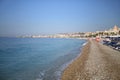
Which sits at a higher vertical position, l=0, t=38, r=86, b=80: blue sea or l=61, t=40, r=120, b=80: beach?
l=61, t=40, r=120, b=80: beach

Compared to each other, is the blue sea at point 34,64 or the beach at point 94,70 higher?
the beach at point 94,70

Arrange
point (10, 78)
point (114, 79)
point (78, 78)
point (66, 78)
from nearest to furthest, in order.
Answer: point (114, 79), point (78, 78), point (66, 78), point (10, 78)

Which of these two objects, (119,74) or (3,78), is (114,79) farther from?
(3,78)

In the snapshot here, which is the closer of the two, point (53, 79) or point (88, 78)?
point (88, 78)

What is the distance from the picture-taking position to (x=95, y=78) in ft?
48.3

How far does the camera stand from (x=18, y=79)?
1730 cm

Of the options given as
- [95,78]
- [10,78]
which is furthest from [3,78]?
[95,78]

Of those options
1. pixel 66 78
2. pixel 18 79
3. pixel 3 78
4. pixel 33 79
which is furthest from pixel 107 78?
pixel 3 78

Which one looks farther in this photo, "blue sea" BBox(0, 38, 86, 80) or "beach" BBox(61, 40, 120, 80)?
"blue sea" BBox(0, 38, 86, 80)

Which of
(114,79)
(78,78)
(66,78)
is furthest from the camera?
(66,78)

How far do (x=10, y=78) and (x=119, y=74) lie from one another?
1072cm

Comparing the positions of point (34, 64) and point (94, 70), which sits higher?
point (94, 70)

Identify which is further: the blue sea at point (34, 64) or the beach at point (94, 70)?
the blue sea at point (34, 64)

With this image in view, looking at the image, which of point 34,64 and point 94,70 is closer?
point 94,70
